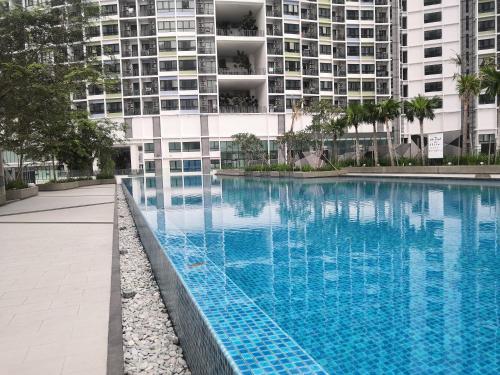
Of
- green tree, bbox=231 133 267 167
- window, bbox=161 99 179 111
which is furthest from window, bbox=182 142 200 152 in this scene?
green tree, bbox=231 133 267 167

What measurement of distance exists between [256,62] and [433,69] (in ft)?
78.8

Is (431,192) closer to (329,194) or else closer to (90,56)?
(329,194)

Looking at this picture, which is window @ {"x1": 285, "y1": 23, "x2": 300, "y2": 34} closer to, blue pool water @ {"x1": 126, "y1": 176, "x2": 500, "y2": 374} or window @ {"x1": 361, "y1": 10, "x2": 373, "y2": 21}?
window @ {"x1": 361, "y1": 10, "x2": 373, "y2": 21}

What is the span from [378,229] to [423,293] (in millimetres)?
4579

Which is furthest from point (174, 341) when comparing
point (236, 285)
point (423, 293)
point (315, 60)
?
point (315, 60)

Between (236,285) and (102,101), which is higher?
(102,101)

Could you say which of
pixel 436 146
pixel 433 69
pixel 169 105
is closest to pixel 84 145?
pixel 169 105

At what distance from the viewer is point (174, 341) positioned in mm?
4590

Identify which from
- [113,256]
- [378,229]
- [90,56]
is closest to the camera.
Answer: [113,256]

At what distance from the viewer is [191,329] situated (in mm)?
3902

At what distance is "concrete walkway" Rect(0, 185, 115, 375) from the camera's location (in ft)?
11.9

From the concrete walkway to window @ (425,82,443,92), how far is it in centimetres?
5763

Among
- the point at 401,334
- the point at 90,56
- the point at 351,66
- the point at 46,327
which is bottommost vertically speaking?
the point at 401,334

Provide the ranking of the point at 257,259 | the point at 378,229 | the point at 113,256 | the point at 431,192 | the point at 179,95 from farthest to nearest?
the point at 179,95 → the point at 431,192 → the point at 378,229 → the point at 257,259 → the point at 113,256
